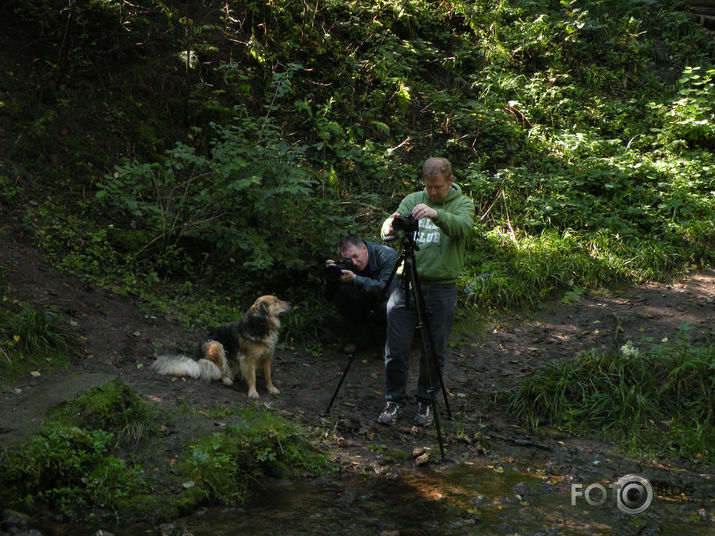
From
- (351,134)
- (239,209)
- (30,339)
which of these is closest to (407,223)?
(239,209)

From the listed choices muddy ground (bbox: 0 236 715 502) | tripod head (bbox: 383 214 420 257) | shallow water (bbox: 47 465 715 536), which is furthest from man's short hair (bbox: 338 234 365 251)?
shallow water (bbox: 47 465 715 536)

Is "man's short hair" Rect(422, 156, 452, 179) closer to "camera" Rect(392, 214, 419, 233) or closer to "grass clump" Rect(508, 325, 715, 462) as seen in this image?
"camera" Rect(392, 214, 419, 233)

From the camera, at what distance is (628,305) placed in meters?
7.16

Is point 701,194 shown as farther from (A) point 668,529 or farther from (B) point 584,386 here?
(A) point 668,529

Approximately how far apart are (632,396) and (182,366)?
13.3ft

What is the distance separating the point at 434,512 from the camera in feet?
12.2

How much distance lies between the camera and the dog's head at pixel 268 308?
214 inches

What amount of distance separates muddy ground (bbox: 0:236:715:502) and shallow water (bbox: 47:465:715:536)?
321 millimetres

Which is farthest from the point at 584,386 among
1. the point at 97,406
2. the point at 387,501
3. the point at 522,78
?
the point at 522,78

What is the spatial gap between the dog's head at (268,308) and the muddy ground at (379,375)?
0.74m

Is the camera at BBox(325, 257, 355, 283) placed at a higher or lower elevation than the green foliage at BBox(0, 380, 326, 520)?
higher

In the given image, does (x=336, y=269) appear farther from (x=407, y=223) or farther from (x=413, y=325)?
(x=407, y=223)

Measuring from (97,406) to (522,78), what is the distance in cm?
940

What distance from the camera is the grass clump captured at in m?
4.98
